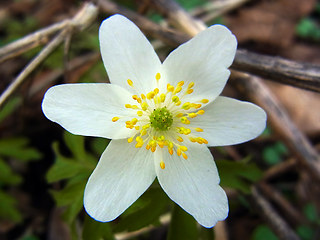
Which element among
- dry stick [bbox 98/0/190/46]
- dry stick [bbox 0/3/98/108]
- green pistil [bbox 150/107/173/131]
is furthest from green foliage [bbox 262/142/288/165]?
dry stick [bbox 0/3/98/108]

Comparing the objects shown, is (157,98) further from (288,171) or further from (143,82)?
(288,171)

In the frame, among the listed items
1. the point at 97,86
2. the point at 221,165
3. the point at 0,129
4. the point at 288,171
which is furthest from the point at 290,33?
the point at 0,129

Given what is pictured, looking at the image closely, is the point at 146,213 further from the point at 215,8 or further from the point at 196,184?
the point at 215,8

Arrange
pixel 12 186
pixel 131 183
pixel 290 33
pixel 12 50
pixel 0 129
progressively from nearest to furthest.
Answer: pixel 131 183 → pixel 12 50 → pixel 12 186 → pixel 0 129 → pixel 290 33

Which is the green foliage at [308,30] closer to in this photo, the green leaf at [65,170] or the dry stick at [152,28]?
the dry stick at [152,28]

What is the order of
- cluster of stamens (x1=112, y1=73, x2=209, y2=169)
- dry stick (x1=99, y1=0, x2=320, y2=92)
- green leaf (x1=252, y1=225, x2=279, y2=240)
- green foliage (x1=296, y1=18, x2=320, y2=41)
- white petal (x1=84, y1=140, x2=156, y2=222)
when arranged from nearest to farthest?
white petal (x1=84, y1=140, x2=156, y2=222) < cluster of stamens (x1=112, y1=73, x2=209, y2=169) < dry stick (x1=99, y1=0, x2=320, y2=92) < green leaf (x1=252, y1=225, x2=279, y2=240) < green foliage (x1=296, y1=18, x2=320, y2=41)

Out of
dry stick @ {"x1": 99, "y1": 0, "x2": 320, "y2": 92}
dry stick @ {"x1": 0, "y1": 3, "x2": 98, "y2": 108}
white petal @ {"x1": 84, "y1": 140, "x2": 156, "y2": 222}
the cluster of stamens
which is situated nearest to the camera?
white petal @ {"x1": 84, "y1": 140, "x2": 156, "y2": 222}

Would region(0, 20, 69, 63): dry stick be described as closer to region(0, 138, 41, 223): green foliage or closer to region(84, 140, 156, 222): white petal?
region(0, 138, 41, 223): green foliage
